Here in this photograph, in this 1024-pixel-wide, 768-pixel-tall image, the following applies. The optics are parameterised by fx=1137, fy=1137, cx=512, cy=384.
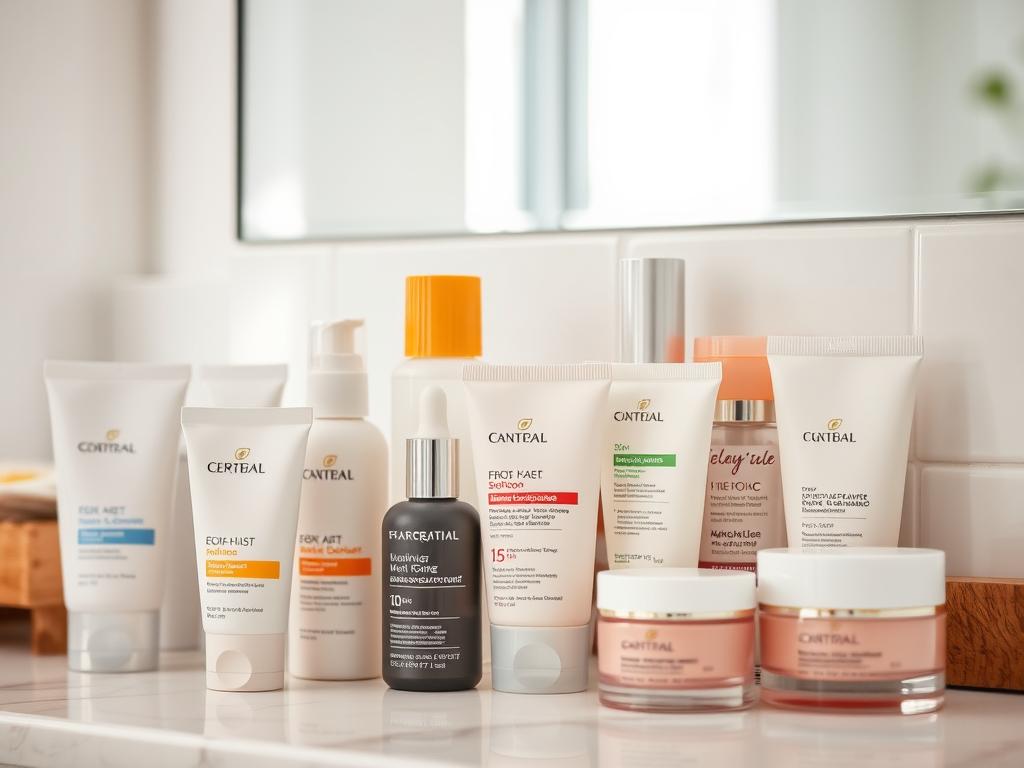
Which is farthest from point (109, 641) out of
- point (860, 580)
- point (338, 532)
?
point (860, 580)

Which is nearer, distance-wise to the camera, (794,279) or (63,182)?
(794,279)

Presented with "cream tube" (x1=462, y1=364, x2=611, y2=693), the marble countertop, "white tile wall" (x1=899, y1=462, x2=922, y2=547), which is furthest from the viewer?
"white tile wall" (x1=899, y1=462, x2=922, y2=547)

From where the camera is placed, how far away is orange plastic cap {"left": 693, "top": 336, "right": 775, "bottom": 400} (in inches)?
29.1

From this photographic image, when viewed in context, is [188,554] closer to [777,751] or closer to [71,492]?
[71,492]

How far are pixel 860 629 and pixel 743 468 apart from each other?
153 millimetres

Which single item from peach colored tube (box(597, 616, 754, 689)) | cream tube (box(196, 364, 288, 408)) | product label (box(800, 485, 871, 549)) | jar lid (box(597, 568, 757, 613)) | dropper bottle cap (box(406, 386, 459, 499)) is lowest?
peach colored tube (box(597, 616, 754, 689))

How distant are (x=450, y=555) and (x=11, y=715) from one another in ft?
0.85

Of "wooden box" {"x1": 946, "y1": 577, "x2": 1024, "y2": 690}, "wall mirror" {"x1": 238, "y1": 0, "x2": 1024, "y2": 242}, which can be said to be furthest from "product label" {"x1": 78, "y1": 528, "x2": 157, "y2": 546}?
"wooden box" {"x1": 946, "y1": 577, "x2": 1024, "y2": 690}

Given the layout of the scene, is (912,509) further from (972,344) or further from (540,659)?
(540,659)

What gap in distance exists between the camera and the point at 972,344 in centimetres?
77

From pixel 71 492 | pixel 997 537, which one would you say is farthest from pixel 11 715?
pixel 997 537

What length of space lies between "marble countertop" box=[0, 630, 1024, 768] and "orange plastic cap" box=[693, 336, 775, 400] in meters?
0.21

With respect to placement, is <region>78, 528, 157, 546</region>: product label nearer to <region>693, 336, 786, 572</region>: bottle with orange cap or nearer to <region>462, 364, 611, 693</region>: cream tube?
<region>462, 364, 611, 693</region>: cream tube

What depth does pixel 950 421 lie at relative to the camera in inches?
30.5
